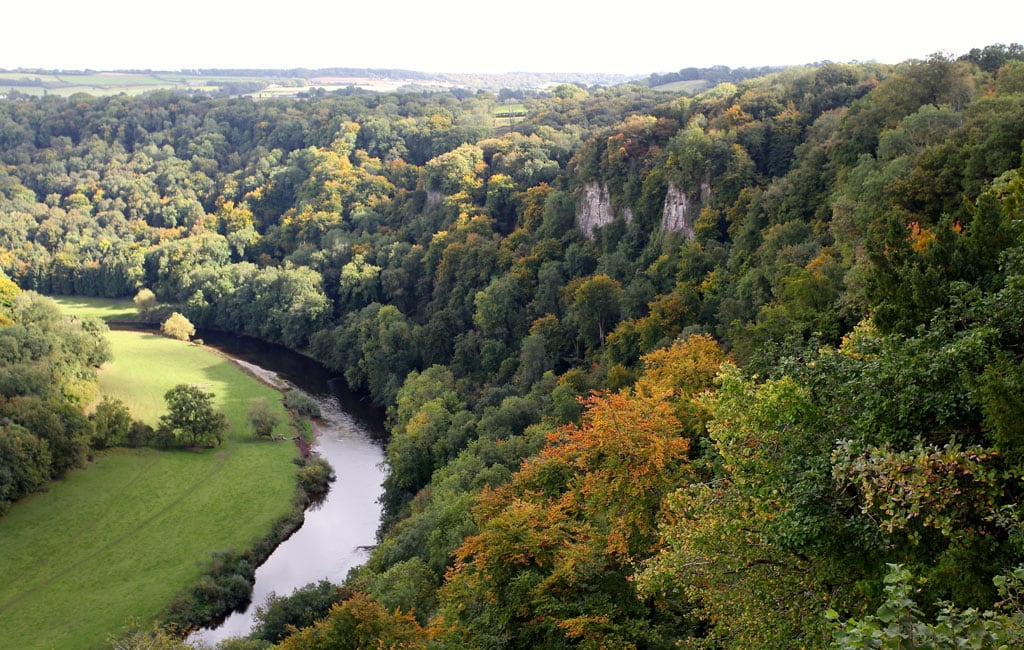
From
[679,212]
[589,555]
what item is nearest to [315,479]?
[679,212]

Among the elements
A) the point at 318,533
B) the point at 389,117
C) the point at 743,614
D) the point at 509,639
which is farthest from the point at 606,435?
the point at 389,117

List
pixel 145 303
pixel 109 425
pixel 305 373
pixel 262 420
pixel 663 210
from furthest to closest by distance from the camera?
pixel 145 303
pixel 305 373
pixel 262 420
pixel 663 210
pixel 109 425

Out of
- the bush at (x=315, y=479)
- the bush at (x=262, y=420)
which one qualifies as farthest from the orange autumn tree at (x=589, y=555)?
the bush at (x=262, y=420)

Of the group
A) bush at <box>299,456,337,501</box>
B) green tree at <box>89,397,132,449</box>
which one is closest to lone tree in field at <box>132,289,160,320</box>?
green tree at <box>89,397,132,449</box>

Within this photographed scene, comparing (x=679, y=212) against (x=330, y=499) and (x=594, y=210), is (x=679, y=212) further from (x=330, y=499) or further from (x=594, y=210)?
(x=330, y=499)

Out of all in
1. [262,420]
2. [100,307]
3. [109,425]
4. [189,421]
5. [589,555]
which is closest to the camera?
[589,555]

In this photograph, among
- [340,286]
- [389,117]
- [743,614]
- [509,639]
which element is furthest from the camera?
[389,117]

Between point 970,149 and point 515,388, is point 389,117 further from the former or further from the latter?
point 970,149
